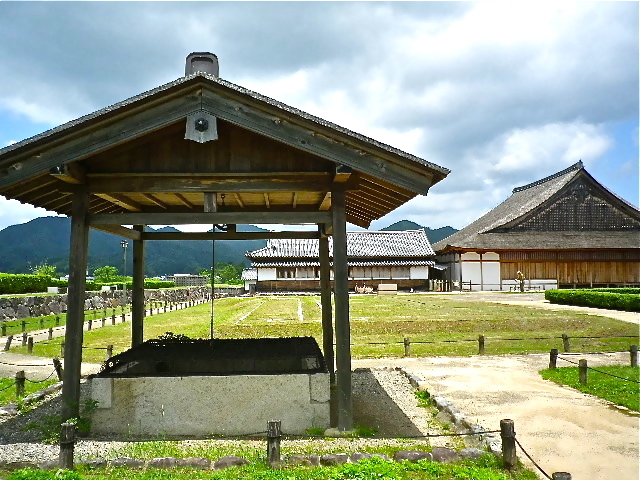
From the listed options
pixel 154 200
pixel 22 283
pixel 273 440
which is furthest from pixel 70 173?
pixel 22 283

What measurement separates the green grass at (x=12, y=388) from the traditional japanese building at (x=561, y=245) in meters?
42.6

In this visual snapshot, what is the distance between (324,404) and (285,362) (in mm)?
1250

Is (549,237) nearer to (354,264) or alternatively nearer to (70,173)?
(354,264)

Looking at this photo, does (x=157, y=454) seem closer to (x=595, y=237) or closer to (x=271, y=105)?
(x=271, y=105)

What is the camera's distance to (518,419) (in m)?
7.79

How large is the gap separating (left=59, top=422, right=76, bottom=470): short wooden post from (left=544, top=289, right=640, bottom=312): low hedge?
27452 millimetres

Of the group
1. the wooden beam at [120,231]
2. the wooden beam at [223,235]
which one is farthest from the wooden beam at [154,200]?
the wooden beam at [120,231]

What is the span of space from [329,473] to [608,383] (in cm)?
777

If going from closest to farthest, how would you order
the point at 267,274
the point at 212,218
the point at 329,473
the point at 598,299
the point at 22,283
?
the point at 329,473 < the point at 212,218 < the point at 598,299 < the point at 22,283 < the point at 267,274

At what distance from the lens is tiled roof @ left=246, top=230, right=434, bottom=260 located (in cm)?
5397

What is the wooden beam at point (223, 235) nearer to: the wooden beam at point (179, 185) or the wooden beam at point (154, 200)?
the wooden beam at point (154, 200)

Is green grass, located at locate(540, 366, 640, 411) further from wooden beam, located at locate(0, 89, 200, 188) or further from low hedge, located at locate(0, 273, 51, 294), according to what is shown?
low hedge, located at locate(0, 273, 51, 294)

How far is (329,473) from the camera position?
5.02 m

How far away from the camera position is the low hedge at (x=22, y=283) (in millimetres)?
29734
